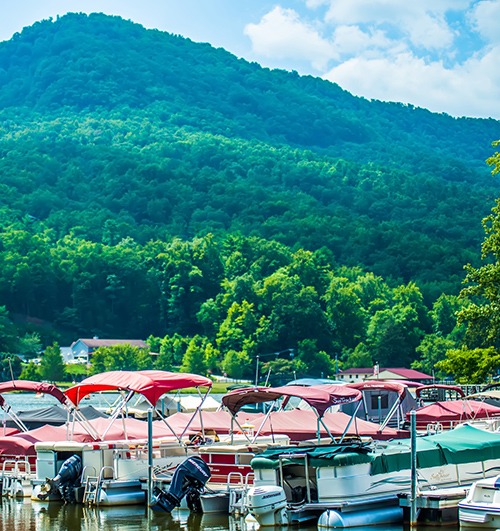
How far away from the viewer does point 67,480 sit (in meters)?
32.8

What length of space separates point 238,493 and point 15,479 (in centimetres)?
921

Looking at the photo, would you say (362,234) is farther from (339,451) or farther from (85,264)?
(339,451)

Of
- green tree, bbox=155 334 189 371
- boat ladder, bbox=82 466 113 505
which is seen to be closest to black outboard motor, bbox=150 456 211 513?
boat ladder, bbox=82 466 113 505

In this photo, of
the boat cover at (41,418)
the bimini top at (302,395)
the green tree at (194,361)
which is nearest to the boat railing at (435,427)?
the bimini top at (302,395)

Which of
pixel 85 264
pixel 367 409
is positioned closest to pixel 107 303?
pixel 85 264

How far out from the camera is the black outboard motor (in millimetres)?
29906

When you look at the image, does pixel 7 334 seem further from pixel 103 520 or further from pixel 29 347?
pixel 103 520

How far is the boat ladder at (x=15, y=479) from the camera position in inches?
1368

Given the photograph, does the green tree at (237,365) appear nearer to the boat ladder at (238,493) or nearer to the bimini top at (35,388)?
the bimini top at (35,388)

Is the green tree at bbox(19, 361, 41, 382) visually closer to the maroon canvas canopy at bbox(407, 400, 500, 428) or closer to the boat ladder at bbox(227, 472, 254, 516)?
the maroon canvas canopy at bbox(407, 400, 500, 428)

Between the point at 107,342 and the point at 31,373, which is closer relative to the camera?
the point at 31,373

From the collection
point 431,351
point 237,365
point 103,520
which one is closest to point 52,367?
point 237,365

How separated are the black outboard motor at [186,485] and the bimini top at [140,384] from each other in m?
3.73

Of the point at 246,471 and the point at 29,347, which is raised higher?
the point at 29,347
